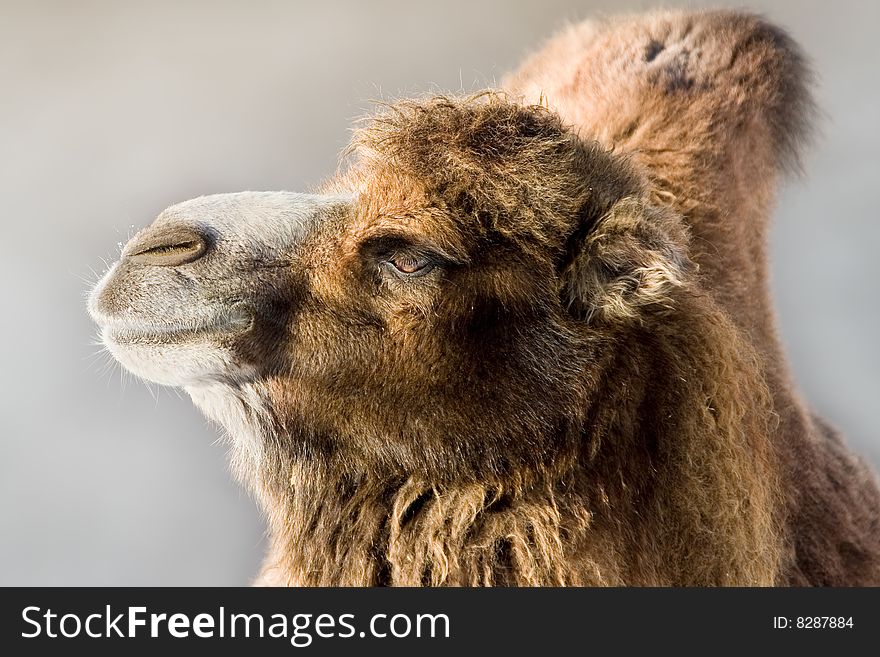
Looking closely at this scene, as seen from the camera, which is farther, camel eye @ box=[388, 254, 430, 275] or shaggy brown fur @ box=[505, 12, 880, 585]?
shaggy brown fur @ box=[505, 12, 880, 585]

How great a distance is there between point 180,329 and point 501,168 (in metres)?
0.54

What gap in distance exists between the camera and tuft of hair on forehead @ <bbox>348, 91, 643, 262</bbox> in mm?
1493

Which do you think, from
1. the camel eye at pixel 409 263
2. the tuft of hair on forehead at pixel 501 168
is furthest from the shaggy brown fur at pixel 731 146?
the camel eye at pixel 409 263

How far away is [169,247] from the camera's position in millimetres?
1487

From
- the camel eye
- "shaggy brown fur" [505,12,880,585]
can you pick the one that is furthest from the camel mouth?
"shaggy brown fur" [505,12,880,585]

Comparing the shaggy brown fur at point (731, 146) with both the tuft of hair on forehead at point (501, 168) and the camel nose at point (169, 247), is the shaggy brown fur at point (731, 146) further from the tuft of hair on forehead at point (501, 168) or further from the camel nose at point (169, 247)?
the camel nose at point (169, 247)

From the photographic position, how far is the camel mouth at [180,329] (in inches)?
56.8

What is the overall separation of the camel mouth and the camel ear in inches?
19.6

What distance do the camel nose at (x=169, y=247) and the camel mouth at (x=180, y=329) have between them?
0.09m

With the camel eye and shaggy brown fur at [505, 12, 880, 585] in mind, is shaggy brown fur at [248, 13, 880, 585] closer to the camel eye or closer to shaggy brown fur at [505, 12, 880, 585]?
the camel eye

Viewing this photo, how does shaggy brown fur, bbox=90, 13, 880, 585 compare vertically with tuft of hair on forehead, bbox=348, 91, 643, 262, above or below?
below

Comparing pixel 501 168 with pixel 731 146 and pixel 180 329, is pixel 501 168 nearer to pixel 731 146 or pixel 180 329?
pixel 180 329

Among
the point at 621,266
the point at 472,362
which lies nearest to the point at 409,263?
the point at 472,362
